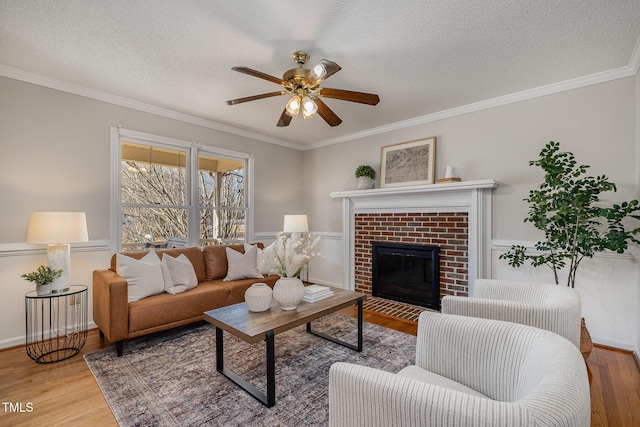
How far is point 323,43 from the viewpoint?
2264 mm

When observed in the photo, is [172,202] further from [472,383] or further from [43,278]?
[472,383]

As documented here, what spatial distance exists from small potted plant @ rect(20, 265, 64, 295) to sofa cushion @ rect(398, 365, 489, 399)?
114 inches

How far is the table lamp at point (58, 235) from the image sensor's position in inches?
96.3

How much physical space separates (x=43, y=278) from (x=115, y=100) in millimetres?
1950

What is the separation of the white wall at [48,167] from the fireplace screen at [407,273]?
330cm

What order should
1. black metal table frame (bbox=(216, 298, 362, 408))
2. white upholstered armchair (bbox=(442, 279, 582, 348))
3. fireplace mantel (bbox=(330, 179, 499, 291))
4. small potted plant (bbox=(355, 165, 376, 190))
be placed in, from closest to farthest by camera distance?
white upholstered armchair (bbox=(442, 279, 582, 348))
black metal table frame (bbox=(216, 298, 362, 408))
fireplace mantel (bbox=(330, 179, 499, 291))
small potted plant (bbox=(355, 165, 376, 190))

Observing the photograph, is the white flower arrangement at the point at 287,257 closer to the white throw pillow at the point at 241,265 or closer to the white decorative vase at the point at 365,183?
the white throw pillow at the point at 241,265

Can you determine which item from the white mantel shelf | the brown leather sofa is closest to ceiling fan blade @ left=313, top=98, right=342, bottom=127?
the white mantel shelf

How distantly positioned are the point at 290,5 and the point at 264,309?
210 centimetres

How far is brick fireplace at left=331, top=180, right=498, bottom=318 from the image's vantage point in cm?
335

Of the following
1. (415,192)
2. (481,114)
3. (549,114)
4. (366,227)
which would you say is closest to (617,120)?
(549,114)

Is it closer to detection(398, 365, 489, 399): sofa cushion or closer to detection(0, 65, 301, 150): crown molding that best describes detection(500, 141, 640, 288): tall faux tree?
detection(398, 365, 489, 399): sofa cushion

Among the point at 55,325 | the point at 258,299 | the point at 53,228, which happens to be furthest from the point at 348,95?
the point at 55,325

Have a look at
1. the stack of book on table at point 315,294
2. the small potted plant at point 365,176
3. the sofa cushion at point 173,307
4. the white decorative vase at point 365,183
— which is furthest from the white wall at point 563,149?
the sofa cushion at point 173,307
